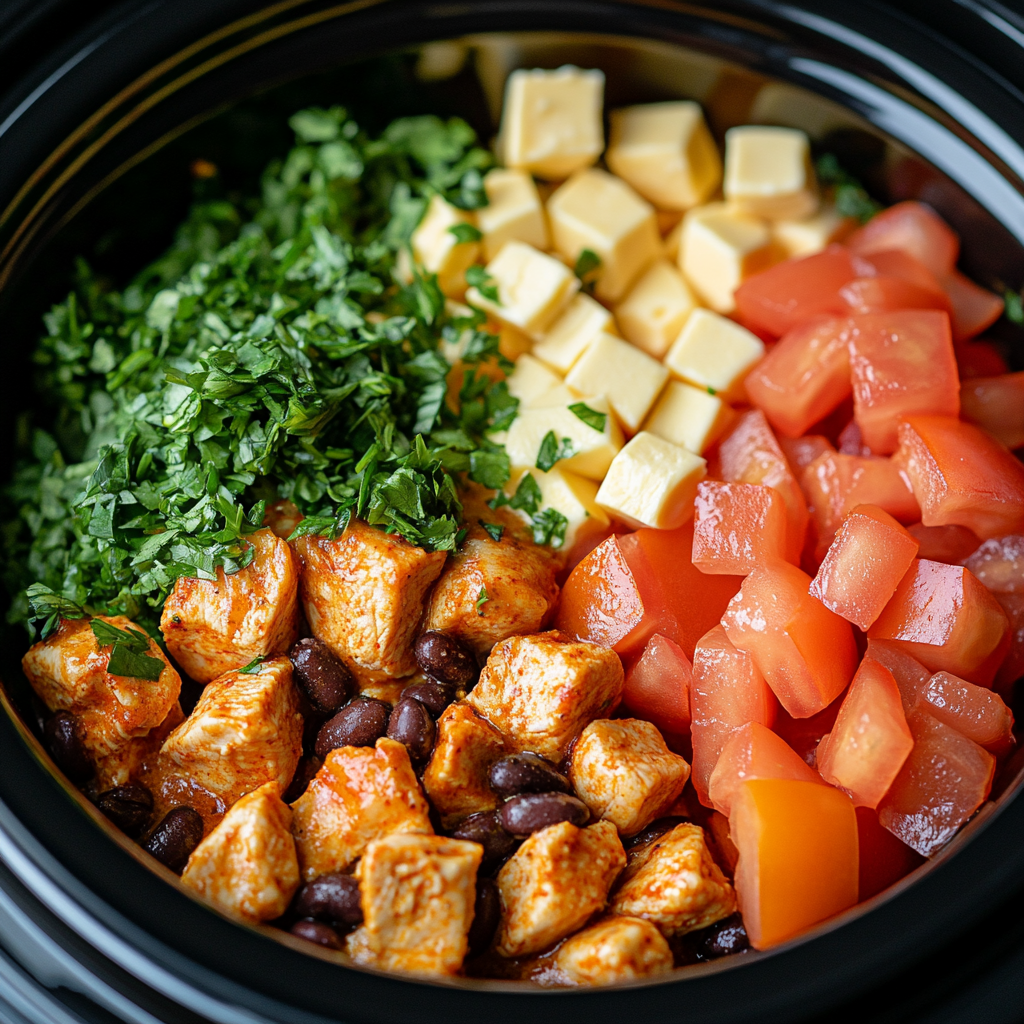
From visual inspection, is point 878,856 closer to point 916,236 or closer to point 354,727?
point 354,727

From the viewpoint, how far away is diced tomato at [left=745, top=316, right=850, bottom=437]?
2367 millimetres

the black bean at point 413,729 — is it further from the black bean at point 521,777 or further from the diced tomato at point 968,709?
the diced tomato at point 968,709

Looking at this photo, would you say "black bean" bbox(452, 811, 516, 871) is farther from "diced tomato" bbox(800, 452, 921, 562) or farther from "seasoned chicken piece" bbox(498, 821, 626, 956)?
A: "diced tomato" bbox(800, 452, 921, 562)

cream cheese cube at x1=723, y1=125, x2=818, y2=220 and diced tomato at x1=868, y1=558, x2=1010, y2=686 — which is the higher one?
cream cheese cube at x1=723, y1=125, x2=818, y2=220

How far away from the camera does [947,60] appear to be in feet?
8.12

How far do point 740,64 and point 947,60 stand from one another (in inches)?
22.6

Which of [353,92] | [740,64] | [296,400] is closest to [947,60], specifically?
[740,64]

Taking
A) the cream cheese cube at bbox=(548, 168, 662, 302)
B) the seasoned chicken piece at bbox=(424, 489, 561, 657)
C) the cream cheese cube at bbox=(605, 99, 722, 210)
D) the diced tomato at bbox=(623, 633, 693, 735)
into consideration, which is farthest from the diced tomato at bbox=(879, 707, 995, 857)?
the cream cheese cube at bbox=(605, 99, 722, 210)

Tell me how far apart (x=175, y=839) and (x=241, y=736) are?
24 cm

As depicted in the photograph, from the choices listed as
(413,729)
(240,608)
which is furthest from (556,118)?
(413,729)

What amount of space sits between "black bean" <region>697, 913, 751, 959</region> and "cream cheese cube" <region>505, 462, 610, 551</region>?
97 centimetres

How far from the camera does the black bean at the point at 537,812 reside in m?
1.80

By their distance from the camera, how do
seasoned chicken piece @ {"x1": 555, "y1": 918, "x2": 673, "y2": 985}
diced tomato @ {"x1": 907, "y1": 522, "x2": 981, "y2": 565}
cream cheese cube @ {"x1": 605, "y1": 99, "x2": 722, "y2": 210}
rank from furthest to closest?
cream cheese cube @ {"x1": 605, "y1": 99, "x2": 722, "y2": 210}
diced tomato @ {"x1": 907, "y1": 522, "x2": 981, "y2": 565}
seasoned chicken piece @ {"x1": 555, "y1": 918, "x2": 673, "y2": 985}

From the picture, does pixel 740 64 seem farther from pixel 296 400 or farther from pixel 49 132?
pixel 49 132
